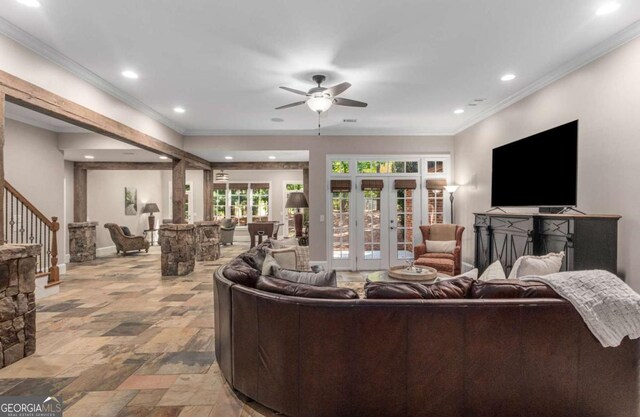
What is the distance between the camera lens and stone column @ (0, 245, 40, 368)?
257 cm

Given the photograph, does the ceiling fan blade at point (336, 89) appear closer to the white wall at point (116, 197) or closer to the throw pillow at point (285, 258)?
the throw pillow at point (285, 258)

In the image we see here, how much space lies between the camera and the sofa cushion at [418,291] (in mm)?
1831

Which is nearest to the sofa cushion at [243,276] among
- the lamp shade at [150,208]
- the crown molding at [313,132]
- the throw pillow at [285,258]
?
the throw pillow at [285,258]

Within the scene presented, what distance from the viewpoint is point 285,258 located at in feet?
11.6

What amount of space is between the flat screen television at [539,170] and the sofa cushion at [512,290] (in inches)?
84.3

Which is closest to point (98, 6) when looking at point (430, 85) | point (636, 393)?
point (430, 85)

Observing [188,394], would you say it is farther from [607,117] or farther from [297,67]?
[607,117]

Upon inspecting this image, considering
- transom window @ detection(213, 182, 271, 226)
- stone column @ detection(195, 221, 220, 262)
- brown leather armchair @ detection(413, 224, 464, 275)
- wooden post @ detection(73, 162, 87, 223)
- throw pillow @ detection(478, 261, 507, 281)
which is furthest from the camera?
transom window @ detection(213, 182, 271, 226)

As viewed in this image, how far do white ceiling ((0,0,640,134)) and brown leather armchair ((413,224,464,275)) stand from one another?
2.14m

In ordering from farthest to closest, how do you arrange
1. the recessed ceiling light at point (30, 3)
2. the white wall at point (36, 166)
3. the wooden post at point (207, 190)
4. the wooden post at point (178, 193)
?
the wooden post at point (207, 190)
the wooden post at point (178, 193)
the white wall at point (36, 166)
the recessed ceiling light at point (30, 3)

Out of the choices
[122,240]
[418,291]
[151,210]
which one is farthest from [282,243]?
[151,210]

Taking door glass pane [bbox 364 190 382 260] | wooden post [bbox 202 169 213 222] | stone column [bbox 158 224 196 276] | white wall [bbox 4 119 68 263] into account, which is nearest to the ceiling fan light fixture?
door glass pane [bbox 364 190 382 260]

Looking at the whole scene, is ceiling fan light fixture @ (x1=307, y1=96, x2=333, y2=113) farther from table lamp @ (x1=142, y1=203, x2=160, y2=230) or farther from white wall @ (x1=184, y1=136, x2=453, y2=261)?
table lamp @ (x1=142, y1=203, x2=160, y2=230)

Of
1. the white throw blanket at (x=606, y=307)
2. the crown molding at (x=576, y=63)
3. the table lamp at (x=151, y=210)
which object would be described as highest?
the crown molding at (x=576, y=63)
